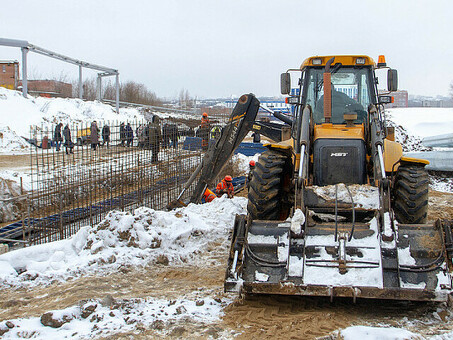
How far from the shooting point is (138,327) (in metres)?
4.62

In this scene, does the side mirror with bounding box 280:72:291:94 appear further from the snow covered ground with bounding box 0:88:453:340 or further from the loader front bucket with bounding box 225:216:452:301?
the loader front bucket with bounding box 225:216:452:301

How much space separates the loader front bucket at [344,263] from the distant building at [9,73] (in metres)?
33.8

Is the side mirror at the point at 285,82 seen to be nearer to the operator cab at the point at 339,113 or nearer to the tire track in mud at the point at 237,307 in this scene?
the operator cab at the point at 339,113

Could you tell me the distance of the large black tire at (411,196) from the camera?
6.15 metres

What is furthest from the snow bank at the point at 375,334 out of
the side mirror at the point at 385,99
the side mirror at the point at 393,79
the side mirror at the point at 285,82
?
the side mirror at the point at 393,79

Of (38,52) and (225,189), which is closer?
(225,189)

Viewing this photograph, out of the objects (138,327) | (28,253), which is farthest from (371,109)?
(28,253)

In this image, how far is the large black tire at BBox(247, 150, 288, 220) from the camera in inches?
253

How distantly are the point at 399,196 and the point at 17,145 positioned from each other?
21.6 m

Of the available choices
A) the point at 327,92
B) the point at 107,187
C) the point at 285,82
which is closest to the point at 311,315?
the point at 327,92

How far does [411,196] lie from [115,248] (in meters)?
4.26

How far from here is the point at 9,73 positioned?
34719mm

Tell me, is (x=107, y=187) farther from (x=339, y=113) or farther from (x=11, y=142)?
(x=11, y=142)

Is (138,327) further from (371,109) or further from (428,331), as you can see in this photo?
(371,109)
